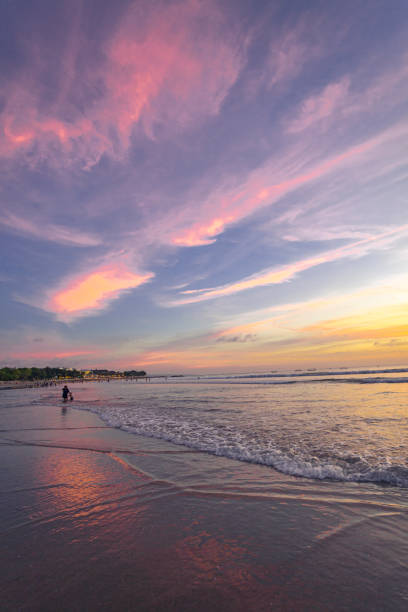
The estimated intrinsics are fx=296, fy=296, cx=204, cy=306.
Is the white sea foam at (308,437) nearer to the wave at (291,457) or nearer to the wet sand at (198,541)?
the wave at (291,457)

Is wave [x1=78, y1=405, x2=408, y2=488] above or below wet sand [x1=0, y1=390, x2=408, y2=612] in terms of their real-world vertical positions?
below

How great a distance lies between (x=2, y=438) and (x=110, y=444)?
19.3 ft

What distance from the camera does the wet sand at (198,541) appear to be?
144 inches

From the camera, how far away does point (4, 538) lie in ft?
16.6

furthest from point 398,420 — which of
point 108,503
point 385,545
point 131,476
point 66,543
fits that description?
point 66,543

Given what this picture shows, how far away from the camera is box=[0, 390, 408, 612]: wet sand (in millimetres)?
3658

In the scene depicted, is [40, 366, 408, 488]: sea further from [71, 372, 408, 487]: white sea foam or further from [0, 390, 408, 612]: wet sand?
[0, 390, 408, 612]: wet sand

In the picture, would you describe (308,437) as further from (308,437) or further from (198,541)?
(198,541)

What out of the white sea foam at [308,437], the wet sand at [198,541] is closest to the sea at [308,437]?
the white sea foam at [308,437]

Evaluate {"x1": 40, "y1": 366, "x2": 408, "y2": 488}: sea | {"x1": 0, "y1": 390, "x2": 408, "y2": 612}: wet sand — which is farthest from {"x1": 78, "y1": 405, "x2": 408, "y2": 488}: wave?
{"x1": 0, "y1": 390, "x2": 408, "y2": 612}: wet sand

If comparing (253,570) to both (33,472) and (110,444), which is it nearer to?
(33,472)

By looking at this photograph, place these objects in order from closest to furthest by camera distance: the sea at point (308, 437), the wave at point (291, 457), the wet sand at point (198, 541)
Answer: the wet sand at point (198, 541)
the wave at point (291, 457)
the sea at point (308, 437)

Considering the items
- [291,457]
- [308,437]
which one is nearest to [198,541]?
[291,457]

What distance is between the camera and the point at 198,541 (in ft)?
16.0
